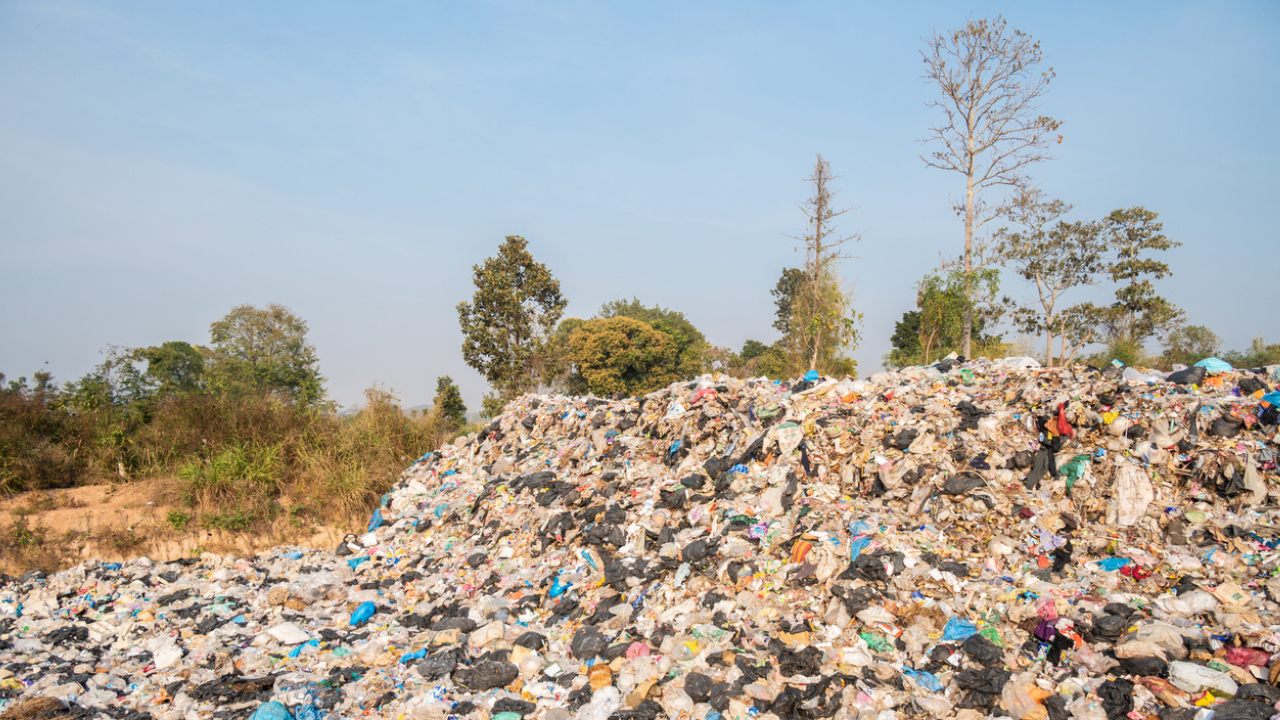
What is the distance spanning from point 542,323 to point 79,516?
40.4 feet

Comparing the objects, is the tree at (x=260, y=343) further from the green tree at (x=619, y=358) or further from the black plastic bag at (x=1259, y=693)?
the black plastic bag at (x=1259, y=693)

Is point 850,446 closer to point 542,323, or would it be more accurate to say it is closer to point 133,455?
point 133,455

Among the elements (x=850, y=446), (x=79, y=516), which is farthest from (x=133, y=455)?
(x=850, y=446)

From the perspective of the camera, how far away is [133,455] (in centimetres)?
793

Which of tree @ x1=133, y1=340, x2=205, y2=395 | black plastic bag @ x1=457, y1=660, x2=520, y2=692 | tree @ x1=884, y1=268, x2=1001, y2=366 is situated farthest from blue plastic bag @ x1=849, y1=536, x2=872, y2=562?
tree @ x1=133, y1=340, x2=205, y2=395

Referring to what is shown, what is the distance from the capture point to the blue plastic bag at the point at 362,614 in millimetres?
4855

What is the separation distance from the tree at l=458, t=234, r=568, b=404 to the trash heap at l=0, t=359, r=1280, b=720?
11501 millimetres

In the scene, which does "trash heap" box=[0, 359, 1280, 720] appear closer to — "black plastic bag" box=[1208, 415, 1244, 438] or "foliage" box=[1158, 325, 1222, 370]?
"black plastic bag" box=[1208, 415, 1244, 438]

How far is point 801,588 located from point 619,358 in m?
18.1

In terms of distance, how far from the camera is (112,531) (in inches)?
259

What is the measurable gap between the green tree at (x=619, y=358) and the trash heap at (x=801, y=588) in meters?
15.5

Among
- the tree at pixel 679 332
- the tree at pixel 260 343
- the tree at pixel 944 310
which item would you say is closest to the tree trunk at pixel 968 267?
the tree at pixel 944 310

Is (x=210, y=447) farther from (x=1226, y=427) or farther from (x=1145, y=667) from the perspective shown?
(x=1226, y=427)

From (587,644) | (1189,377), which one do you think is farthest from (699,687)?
(1189,377)
